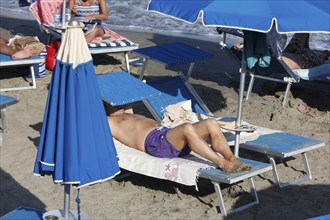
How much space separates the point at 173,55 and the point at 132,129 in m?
1.81

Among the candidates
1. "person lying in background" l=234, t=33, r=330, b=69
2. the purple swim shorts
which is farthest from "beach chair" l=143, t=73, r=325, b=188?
"person lying in background" l=234, t=33, r=330, b=69

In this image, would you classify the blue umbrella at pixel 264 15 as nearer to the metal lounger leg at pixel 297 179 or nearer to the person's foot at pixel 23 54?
the metal lounger leg at pixel 297 179

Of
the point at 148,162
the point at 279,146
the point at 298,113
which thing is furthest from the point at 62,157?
the point at 298,113

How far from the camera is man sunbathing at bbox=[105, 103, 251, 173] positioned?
5906 mm

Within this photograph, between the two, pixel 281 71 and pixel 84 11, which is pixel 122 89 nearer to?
pixel 281 71

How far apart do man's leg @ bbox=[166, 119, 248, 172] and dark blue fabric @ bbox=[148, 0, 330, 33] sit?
0.96 meters

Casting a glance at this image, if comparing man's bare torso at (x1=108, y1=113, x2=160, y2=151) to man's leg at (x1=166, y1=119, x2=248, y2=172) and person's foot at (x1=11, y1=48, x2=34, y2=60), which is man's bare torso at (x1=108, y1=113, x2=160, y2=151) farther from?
person's foot at (x1=11, y1=48, x2=34, y2=60)

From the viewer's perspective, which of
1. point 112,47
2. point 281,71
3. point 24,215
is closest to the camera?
point 24,215

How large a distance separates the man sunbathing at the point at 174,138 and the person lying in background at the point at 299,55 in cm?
274

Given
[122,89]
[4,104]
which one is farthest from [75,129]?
[4,104]

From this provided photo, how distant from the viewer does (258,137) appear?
6801mm

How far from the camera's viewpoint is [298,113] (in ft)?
27.6

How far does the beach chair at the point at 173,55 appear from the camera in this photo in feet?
→ 26.1

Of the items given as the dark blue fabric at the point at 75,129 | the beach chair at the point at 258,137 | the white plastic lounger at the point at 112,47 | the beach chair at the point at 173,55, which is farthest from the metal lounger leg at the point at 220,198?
the white plastic lounger at the point at 112,47
